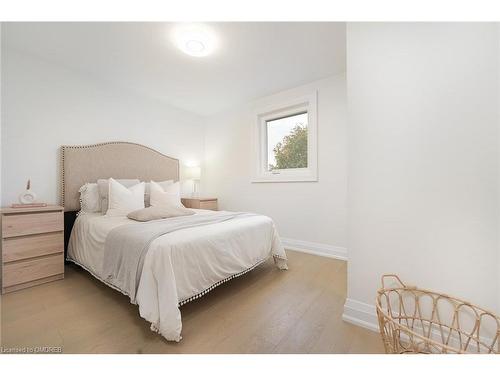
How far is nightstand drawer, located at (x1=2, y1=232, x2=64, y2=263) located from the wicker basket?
270 cm

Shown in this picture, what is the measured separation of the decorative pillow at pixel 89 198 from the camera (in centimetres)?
243

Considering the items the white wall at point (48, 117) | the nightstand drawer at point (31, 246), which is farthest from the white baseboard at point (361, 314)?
the white wall at point (48, 117)

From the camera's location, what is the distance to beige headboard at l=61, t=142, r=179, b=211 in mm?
2467

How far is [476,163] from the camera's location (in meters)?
1.03

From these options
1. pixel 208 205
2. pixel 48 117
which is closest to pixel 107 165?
pixel 48 117

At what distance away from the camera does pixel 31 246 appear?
1.86 meters

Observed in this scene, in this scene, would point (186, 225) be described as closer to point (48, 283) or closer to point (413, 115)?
point (48, 283)

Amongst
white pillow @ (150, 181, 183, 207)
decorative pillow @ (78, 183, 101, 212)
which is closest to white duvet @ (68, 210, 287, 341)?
decorative pillow @ (78, 183, 101, 212)

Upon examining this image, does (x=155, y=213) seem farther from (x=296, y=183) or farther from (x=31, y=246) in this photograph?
(x=296, y=183)

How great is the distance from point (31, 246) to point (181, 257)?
1.60 m

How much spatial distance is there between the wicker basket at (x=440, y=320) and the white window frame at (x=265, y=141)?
6.16ft

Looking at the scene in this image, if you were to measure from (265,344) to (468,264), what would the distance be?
1165 millimetres
